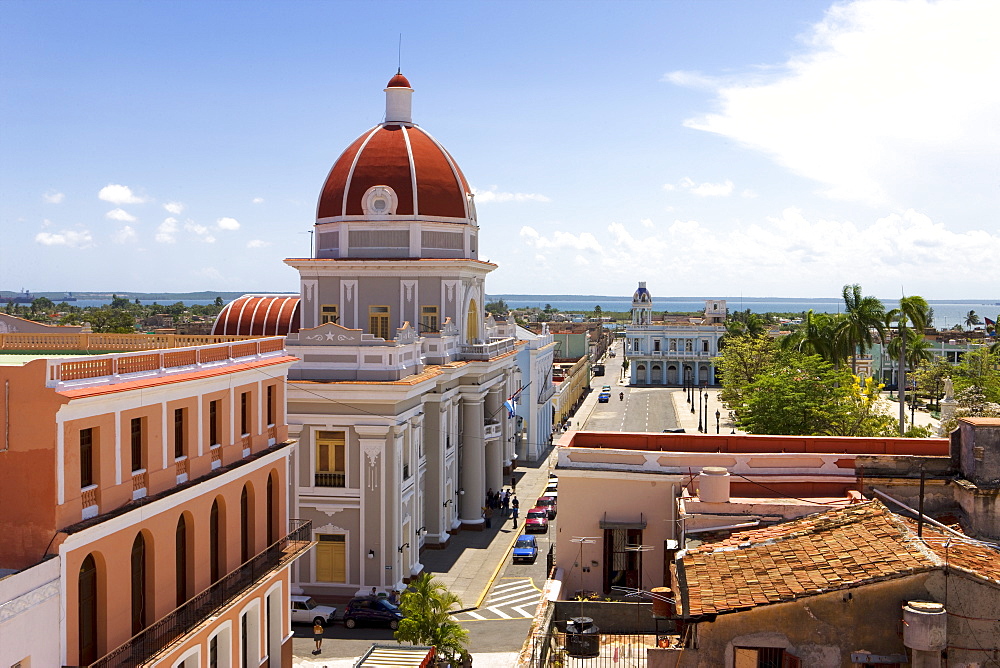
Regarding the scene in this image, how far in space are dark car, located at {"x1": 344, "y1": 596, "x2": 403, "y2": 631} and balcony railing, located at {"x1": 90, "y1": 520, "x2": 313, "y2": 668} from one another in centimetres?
606

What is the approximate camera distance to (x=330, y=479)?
33969mm

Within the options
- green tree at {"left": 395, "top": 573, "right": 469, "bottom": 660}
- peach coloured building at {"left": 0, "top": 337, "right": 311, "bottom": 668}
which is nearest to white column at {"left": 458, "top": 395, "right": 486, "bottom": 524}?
green tree at {"left": 395, "top": 573, "right": 469, "bottom": 660}

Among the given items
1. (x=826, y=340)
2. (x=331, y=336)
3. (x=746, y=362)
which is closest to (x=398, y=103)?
(x=331, y=336)

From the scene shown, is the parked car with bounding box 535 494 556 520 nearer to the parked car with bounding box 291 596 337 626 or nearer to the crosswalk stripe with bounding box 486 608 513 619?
the crosswalk stripe with bounding box 486 608 513 619

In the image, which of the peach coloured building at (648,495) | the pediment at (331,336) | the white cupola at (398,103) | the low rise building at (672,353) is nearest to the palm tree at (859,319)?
the white cupola at (398,103)

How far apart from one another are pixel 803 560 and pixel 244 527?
14458 mm

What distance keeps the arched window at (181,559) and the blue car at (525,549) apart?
21.1 metres

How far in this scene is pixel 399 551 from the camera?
112ft

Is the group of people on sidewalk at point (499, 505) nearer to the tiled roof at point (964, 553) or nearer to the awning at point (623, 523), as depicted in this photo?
the awning at point (623, 523)

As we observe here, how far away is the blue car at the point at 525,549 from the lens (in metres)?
39.1

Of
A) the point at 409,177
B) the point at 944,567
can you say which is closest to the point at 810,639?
the point at 944,567

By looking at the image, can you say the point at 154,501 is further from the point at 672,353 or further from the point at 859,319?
the point at 672,353

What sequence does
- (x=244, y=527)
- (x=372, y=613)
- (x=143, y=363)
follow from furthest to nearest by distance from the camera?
1. (x=372, y=613)
2. (x=244, y=527)
3. (x=143, y=363)

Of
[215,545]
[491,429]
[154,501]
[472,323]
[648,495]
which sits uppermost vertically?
[472,323]
